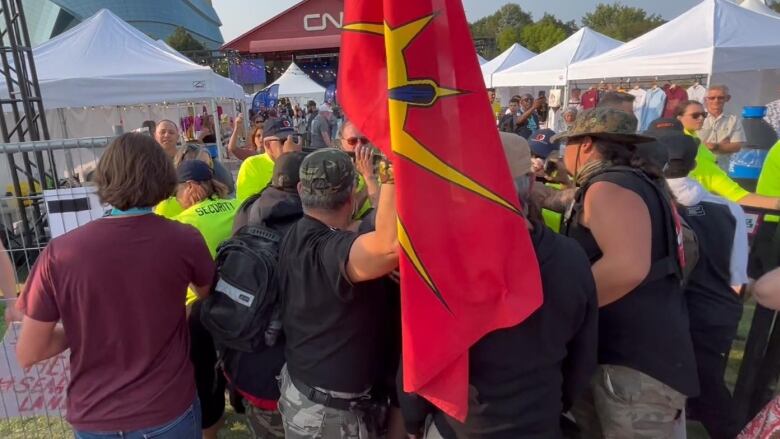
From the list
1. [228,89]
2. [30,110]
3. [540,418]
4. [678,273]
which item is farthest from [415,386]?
[228,89]

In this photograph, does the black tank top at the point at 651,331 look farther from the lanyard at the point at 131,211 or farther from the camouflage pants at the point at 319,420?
the lanyard at the point at 131,211

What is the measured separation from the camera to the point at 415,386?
4.59 ft

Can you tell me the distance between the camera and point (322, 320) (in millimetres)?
1810

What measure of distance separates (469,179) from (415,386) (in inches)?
23.1

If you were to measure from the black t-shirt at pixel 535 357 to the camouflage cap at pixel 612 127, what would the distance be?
1.96 ft

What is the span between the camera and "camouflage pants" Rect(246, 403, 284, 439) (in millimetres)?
2244

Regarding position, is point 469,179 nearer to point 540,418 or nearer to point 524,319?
point 524,319

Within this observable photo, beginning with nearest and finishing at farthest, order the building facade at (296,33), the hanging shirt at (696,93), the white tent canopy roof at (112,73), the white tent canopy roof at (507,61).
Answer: the white tent canopy roof at (112,73) → the hanging shirt at (696,93) → the white tent canopy roof at (507,61) → the building facade at (296,33)

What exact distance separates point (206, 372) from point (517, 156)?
6.18 ft

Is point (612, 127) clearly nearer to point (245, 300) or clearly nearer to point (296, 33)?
point (245, 300)

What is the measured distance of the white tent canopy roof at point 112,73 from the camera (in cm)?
761

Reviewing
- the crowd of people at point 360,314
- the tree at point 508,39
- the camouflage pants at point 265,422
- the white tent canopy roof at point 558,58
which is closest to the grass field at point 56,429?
the camouflage pants at point 265,422

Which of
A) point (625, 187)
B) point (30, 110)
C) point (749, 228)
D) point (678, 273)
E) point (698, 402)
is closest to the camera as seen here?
point (625, 187)

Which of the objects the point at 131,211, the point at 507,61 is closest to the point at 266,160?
the point at 131,211
